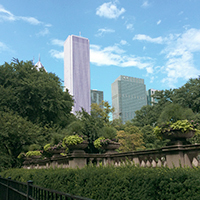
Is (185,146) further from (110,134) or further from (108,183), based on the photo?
(110,134)

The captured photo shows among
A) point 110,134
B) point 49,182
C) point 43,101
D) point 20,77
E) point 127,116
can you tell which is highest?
point 127,116

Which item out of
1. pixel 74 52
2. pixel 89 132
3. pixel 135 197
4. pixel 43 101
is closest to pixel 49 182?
pixel 135 197

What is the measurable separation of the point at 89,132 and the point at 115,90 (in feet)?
576

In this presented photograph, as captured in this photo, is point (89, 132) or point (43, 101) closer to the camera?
point (89, 132)

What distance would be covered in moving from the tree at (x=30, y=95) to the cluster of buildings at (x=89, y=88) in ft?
495

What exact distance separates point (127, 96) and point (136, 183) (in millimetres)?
183818

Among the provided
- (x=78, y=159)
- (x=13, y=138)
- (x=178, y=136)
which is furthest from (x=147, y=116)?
(x=178, y=136)

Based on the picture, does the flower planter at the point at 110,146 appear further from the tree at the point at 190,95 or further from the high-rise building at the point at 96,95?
the high-rise building at the point at 96,95

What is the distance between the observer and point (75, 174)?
17.9 ft

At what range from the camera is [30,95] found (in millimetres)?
29312

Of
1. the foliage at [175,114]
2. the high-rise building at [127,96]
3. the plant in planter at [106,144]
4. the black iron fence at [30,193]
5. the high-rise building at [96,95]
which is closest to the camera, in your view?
the black iron fence at [30,193]

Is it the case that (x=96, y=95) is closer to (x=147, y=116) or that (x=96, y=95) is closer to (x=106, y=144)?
(x=147, y=116)

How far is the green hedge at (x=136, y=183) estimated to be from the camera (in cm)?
321

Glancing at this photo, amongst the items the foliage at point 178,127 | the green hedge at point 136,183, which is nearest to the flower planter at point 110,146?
the foliage at point 178,127
